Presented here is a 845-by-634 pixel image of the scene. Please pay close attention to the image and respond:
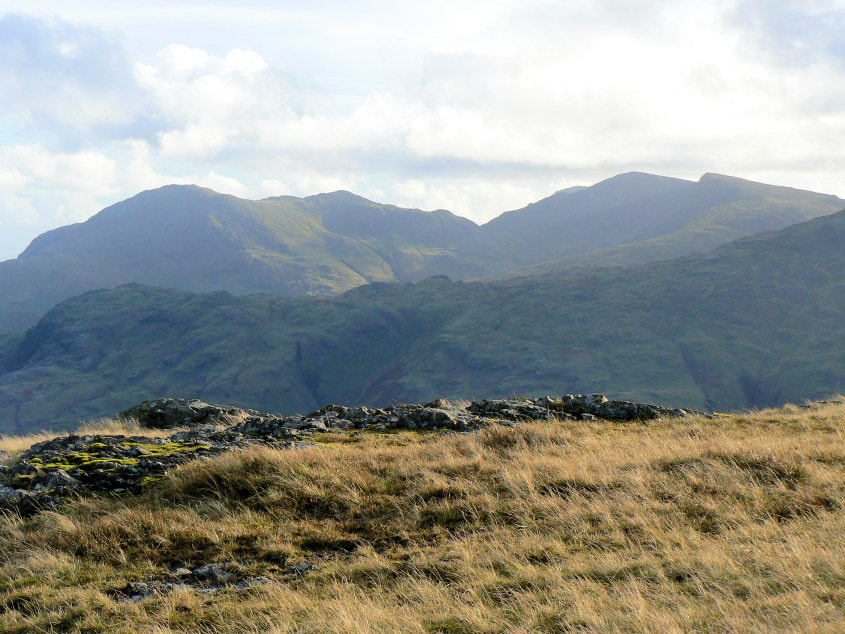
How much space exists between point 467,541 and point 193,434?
36.2ft

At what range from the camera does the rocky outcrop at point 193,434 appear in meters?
→ 12.8

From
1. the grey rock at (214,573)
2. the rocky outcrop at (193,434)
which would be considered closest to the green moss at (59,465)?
the rocky outcrop at (193,434)

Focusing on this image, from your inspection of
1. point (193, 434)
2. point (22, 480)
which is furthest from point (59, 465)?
point (193, 434)

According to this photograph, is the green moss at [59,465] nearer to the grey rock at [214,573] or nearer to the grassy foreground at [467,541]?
the grassy foreground at [467,541]

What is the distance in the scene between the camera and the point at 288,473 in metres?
12.1

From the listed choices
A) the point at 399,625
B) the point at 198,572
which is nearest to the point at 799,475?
the point at 399,625

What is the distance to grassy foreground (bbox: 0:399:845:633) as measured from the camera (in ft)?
23.0

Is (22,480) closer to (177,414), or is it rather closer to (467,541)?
(467,541)

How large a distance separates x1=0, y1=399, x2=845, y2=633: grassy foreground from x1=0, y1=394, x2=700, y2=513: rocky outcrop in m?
1.12

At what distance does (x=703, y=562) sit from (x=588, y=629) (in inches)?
91.5

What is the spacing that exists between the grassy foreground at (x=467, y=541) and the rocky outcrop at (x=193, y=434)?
1.12 meters

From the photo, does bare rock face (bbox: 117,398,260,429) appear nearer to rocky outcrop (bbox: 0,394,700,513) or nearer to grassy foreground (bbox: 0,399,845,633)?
rocky outcrop (bbox: 0,394,700,513)

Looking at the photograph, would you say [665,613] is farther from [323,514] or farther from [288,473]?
[288,473]

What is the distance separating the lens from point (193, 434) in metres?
17.6
